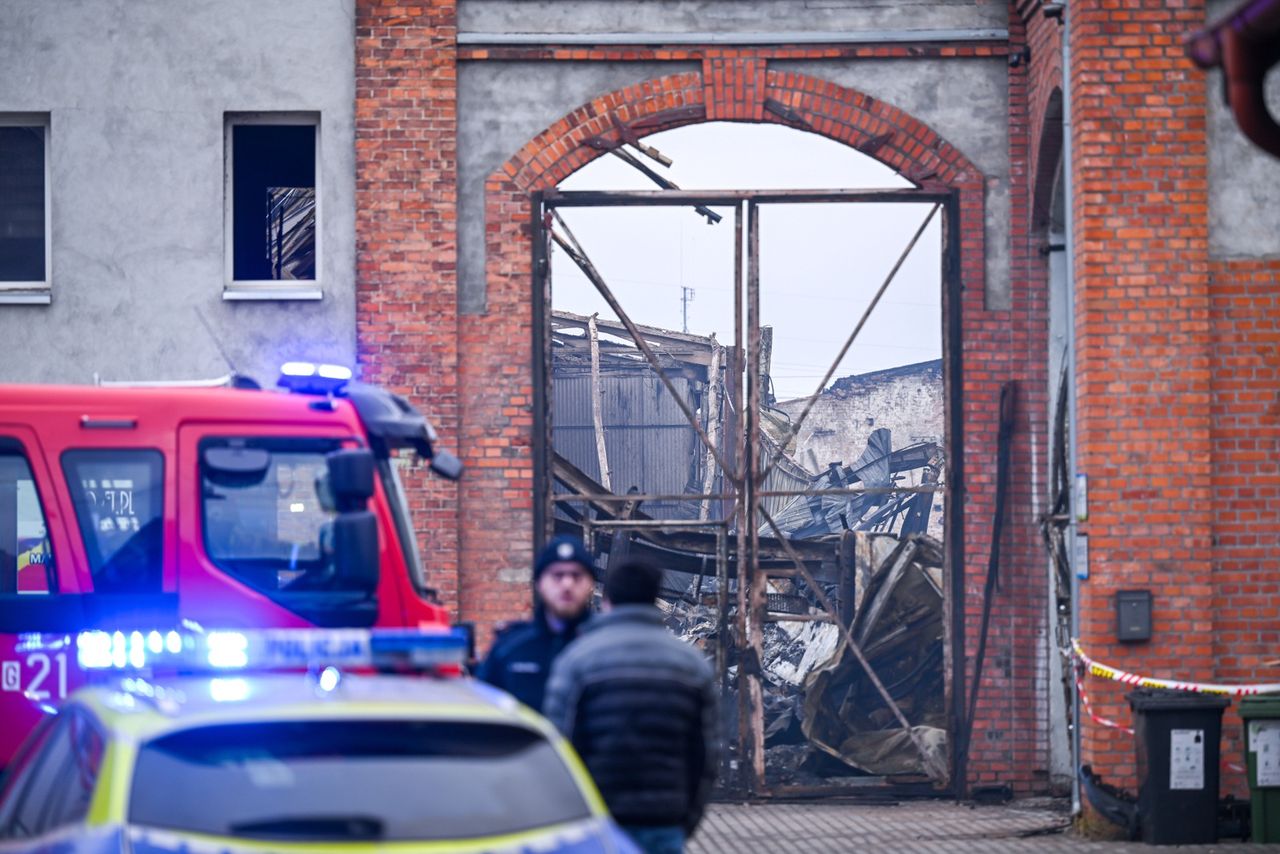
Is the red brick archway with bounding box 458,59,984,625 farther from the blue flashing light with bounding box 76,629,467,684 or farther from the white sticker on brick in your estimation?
the blue flashing light with bounding box 76,629,467,684

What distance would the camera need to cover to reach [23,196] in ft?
45.7

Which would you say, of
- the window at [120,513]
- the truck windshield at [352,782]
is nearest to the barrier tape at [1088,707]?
the window at [120,513]

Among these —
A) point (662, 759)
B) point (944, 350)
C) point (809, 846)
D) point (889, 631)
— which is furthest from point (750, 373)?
point (662, 759)

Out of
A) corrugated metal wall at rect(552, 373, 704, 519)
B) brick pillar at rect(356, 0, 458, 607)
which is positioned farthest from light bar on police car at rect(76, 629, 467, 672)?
corrugated metal wall at rect(552, 373, 704, 519)

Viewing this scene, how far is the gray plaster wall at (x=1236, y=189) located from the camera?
12.2m

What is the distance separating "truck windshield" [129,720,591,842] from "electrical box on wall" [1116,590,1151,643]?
762 centimetres

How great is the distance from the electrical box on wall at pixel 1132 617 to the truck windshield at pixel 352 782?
7.62 metres

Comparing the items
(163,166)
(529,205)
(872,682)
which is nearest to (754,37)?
(529,205)

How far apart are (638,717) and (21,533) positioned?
381 centimetres

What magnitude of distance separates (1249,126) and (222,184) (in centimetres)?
818

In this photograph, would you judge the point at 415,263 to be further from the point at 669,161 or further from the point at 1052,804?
the point at 1052,804

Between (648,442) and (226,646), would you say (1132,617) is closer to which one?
(226,646)

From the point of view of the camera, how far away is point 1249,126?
818 cm

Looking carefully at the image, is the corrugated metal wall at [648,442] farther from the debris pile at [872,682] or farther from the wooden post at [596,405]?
the debris pile at [872,682]
